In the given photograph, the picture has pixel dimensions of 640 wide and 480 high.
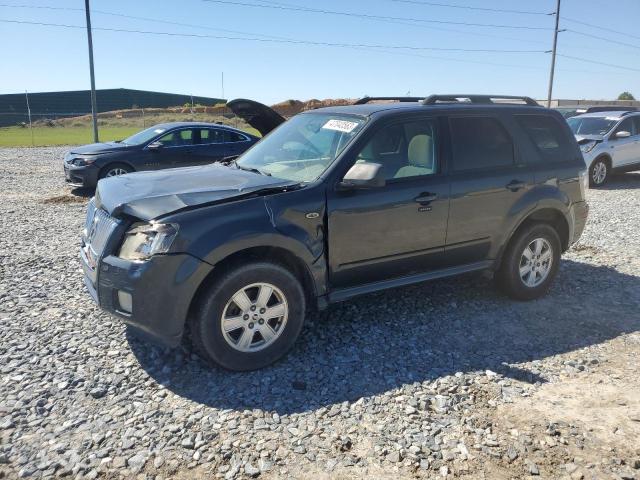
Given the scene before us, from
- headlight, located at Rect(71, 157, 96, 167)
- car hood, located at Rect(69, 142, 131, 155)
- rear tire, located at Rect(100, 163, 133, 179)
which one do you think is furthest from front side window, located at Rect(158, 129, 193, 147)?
headlight, located at Rect(71, 157, 96, 167)

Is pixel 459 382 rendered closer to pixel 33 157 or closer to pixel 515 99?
pixel 515 99

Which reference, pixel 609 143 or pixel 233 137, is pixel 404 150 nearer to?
pixel 233 137

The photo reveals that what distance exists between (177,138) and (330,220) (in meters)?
8.53

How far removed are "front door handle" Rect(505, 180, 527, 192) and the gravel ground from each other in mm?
1189

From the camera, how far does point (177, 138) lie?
11500mm

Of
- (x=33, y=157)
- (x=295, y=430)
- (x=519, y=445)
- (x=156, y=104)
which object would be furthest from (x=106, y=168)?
(x=156, y=104)

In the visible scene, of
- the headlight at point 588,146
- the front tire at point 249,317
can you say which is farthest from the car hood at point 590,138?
the front tire at point 249,317

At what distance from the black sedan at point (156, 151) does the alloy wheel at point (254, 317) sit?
7.20 metres

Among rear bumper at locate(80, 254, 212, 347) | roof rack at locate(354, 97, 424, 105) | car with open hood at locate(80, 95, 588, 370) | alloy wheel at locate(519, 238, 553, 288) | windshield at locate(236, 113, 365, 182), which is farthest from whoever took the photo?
roof rack at locate(354, 97, 424, 105)

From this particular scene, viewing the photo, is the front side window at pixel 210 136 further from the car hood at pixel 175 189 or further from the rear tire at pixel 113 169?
the car hood at pixel 175 189

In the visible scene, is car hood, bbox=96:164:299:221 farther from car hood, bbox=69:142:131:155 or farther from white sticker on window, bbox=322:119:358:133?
car hood, bbox=69:142:131:155

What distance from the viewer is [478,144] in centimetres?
475

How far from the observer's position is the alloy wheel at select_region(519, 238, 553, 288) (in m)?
5.14

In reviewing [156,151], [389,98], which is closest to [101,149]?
[156,151]
